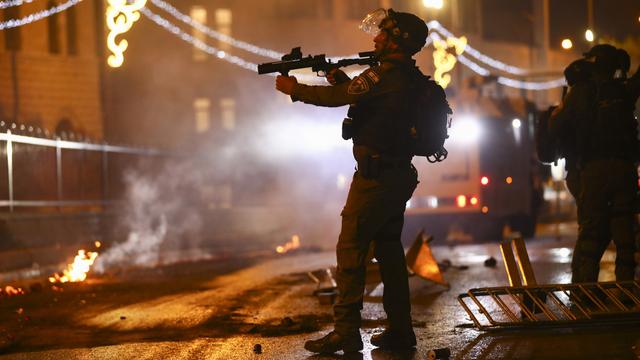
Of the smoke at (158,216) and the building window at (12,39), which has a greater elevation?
the building window at (12,39)

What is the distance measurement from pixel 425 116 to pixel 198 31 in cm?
2861

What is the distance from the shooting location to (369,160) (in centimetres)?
548

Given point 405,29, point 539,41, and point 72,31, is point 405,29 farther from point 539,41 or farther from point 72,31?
point 539,41

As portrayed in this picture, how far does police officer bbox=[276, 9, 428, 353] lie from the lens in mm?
5461

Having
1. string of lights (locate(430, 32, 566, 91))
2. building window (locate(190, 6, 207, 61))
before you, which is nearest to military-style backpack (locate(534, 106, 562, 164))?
building window (locate(190, 6, 207, 61))

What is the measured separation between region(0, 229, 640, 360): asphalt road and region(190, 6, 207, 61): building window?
882 inches

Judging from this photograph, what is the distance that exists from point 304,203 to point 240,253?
27.1 ft

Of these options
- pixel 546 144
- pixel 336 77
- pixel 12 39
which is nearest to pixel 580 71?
pixel 546 144

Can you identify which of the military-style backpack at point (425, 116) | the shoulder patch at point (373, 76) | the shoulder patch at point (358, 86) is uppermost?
the shoulder patch at point (373, 76)

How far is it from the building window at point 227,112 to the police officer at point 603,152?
95.5ft

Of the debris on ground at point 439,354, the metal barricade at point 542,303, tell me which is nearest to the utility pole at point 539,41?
the metal barricade at point 542,303

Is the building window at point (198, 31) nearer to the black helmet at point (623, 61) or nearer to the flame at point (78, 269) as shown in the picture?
the flame at point (78, 269)

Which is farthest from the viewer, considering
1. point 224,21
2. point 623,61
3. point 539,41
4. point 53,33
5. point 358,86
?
point 539,41

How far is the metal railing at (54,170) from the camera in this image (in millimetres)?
15130
